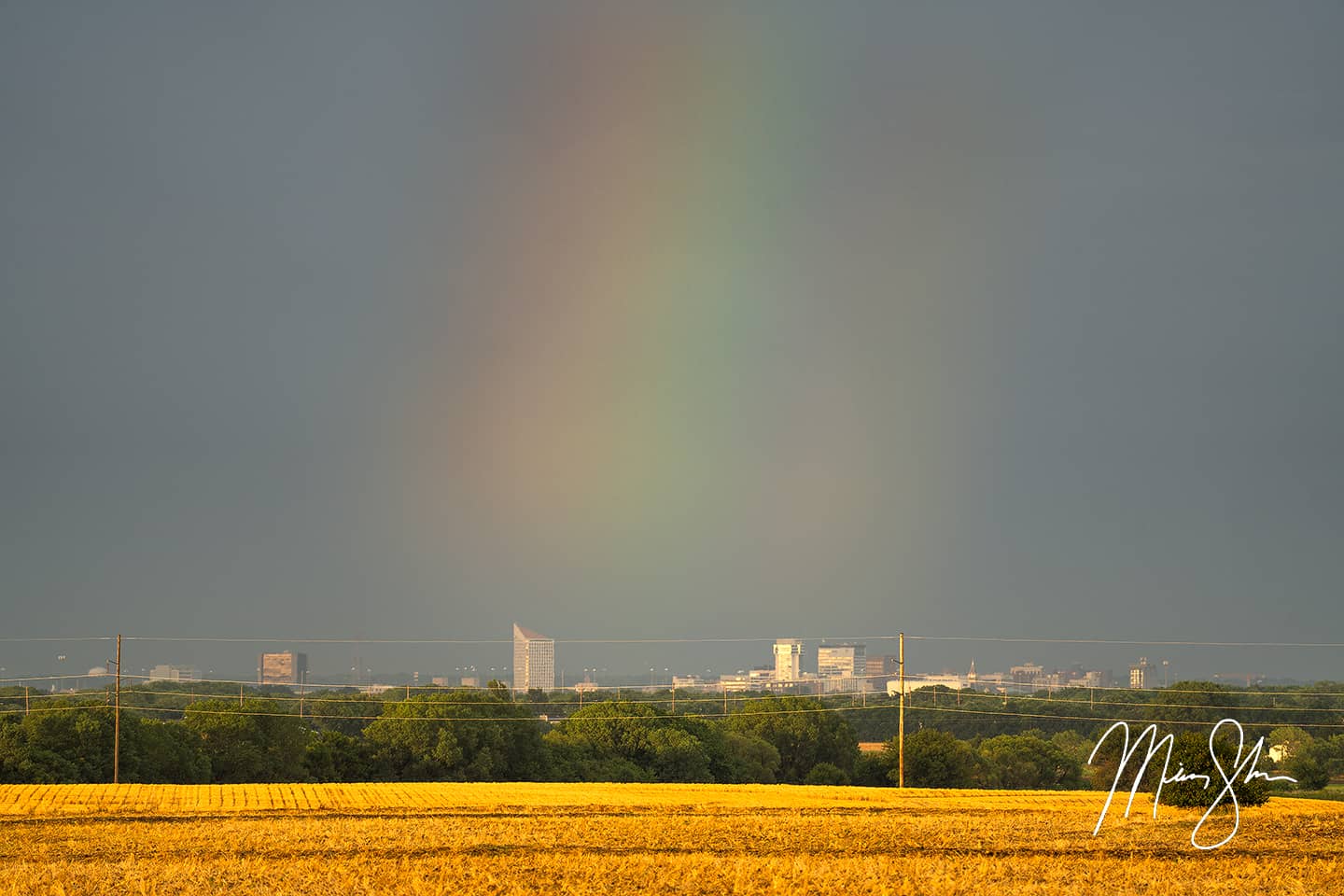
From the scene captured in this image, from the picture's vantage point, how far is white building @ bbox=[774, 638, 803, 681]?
9212 centimetres

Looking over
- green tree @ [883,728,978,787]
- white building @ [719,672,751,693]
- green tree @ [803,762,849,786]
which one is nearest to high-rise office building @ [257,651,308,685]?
white building @ [719,672,751,693]

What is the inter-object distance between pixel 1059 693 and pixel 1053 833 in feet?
175

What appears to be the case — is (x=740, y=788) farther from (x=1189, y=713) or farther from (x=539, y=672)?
(x=539, y=672)

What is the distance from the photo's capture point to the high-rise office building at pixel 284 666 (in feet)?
240

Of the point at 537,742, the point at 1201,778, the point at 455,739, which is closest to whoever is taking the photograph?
the point at 1201,778

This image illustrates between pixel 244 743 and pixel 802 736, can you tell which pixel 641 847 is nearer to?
pixel 244 743

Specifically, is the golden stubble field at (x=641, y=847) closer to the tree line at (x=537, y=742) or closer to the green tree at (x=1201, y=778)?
the green tree at (x=1201, y=778)

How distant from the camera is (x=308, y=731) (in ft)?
181

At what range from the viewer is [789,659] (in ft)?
325

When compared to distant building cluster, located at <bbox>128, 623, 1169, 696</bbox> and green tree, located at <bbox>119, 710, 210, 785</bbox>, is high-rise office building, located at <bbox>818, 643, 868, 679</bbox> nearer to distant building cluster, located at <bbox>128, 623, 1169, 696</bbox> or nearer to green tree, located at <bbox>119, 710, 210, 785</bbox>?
distant building cluster, located at <bbox>128, 623, 1169, 696</bbox>

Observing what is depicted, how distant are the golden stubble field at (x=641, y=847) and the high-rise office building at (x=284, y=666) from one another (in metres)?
46.7

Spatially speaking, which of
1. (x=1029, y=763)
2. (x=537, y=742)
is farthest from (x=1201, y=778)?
(x=1029, y=763)

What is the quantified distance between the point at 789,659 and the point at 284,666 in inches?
1638

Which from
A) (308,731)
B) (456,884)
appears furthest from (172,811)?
(308,731)
